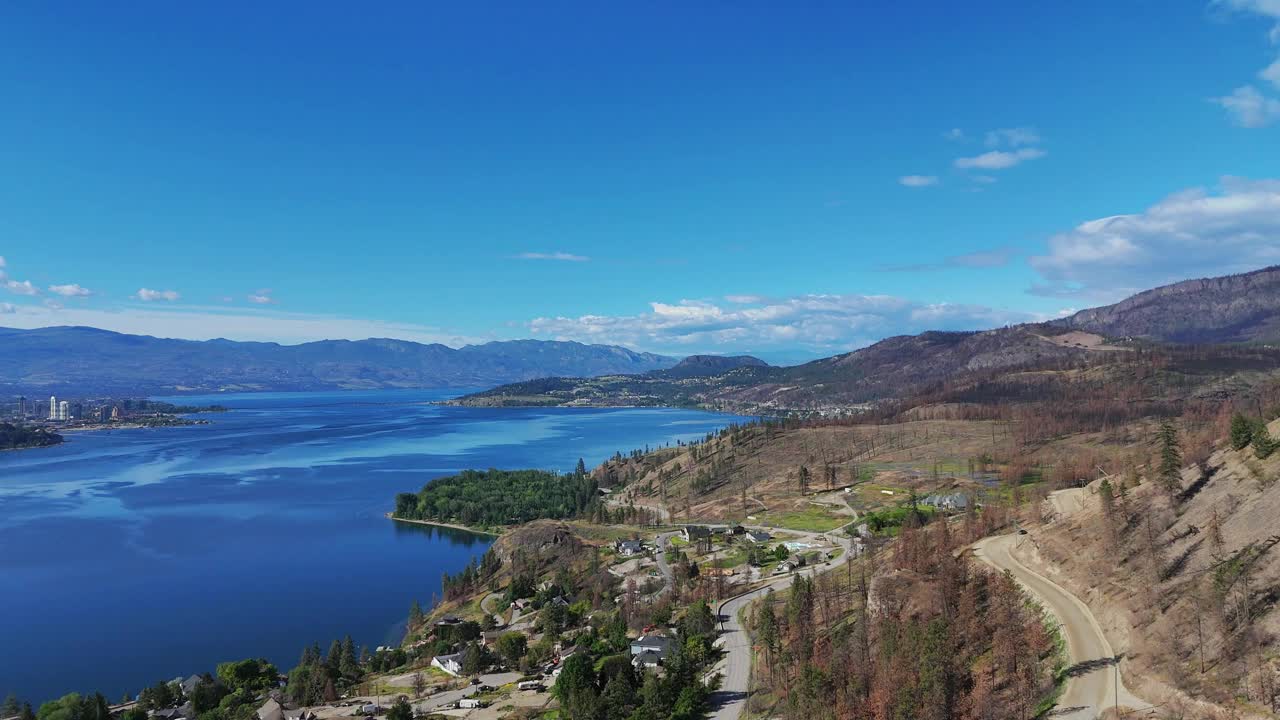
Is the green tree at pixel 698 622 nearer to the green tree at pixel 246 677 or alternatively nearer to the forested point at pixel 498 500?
the green tree at pixel 246 677

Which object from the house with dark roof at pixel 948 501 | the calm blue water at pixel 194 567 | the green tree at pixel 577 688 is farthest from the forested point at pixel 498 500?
the green tree at pixel 577 688

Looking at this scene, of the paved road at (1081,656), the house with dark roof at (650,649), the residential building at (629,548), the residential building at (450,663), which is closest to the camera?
the paved road at (1081,656)

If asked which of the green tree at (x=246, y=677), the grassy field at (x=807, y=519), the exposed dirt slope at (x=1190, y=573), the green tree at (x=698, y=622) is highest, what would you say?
the exposed dirt slope at (x=1190, y=573)

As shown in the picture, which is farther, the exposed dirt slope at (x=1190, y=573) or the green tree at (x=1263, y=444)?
the green tree at (x=1263, y=444)

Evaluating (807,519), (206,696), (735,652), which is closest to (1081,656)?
(735,652)

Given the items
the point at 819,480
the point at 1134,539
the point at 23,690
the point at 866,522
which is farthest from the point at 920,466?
the point at 23,690

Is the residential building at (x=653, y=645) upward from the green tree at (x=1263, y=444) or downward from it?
downward

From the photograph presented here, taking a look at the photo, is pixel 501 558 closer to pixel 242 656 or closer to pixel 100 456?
pixel 242 656
